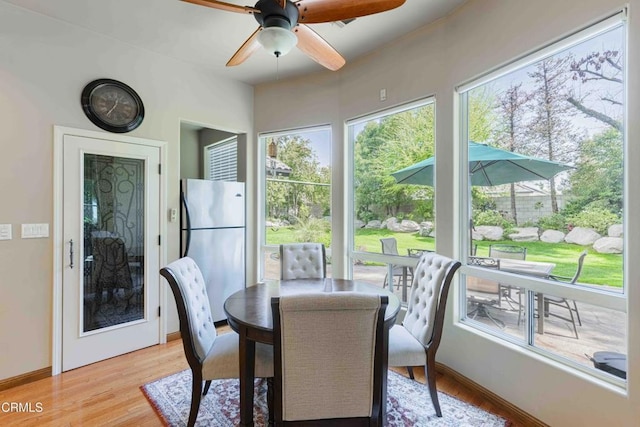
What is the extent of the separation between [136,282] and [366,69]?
10.2 feet

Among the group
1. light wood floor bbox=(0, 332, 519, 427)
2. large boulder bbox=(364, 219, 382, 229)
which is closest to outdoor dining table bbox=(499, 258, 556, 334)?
light wood floor bbox=(0, 332, 519, 427)

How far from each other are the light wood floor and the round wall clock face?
6.94ft

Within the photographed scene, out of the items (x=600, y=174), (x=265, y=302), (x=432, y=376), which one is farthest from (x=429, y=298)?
(x=600, y=174)

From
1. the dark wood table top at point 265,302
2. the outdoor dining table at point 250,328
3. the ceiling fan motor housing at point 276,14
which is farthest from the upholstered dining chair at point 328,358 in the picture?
the ceiling fan motor housing at point 276,14

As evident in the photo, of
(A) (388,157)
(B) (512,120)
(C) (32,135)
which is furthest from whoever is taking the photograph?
(A) (388,157)

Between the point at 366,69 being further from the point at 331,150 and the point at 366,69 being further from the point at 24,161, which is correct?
the point at 24,161

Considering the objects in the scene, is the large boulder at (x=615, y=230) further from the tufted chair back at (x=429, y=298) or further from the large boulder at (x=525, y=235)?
the tufted chair back at (x=429, y=298)

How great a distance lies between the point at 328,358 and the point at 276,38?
1695 millimetres

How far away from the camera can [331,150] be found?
354 cm

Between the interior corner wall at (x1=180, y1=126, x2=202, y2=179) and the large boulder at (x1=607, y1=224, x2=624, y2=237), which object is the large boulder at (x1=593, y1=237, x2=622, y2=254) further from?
the interior corner wall at (x1=180, y1=126, x2=202, y2=179)

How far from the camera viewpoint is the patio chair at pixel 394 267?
3.02m

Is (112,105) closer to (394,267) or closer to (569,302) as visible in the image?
(394,267)

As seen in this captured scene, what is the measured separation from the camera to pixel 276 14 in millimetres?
1784

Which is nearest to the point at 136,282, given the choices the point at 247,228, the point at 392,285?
the point at 247,228
